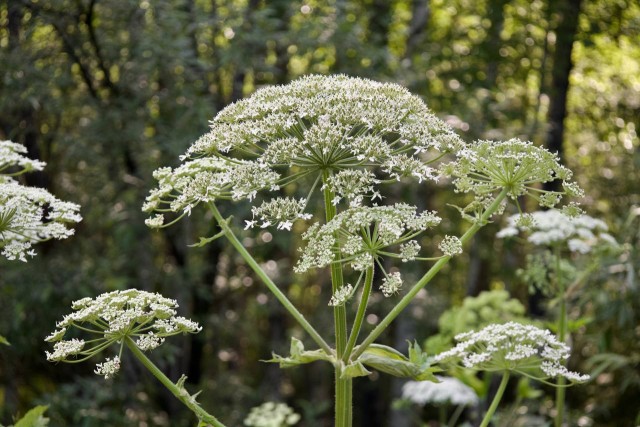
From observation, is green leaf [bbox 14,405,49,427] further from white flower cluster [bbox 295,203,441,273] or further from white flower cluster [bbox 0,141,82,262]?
white flower cluster [bbox 295,203,441,273]

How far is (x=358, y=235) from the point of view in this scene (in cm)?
263

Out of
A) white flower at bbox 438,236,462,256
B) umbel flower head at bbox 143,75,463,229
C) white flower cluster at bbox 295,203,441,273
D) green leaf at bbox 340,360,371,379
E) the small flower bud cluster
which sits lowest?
green leaf at bbox 340,360,371,379

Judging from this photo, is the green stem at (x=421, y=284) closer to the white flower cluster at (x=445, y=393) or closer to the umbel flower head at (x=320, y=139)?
the umbel flower head at (x=320, y=139)

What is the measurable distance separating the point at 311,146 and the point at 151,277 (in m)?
5.59

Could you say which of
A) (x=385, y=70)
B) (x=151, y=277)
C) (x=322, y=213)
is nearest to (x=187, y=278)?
(x=151, y=277)

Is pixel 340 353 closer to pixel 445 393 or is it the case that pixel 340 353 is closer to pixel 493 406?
pixel 493 406

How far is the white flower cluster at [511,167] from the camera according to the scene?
9.44ft

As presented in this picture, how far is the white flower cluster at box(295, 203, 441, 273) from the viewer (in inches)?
102

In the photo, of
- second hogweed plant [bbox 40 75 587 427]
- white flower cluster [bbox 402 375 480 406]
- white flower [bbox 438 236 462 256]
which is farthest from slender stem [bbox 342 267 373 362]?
white flower cluster [bbox 402 375 480 406]

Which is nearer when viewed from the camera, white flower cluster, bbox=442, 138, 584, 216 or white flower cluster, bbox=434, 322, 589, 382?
white flower cluster, bbox=442, 138, 584, 216

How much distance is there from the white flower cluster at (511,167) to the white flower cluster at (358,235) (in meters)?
0.35

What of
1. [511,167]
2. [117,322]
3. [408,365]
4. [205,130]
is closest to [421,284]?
[408,365]

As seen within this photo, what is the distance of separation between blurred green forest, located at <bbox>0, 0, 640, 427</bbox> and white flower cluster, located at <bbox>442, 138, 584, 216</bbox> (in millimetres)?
3937

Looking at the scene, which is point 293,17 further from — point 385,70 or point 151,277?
point 151,277
